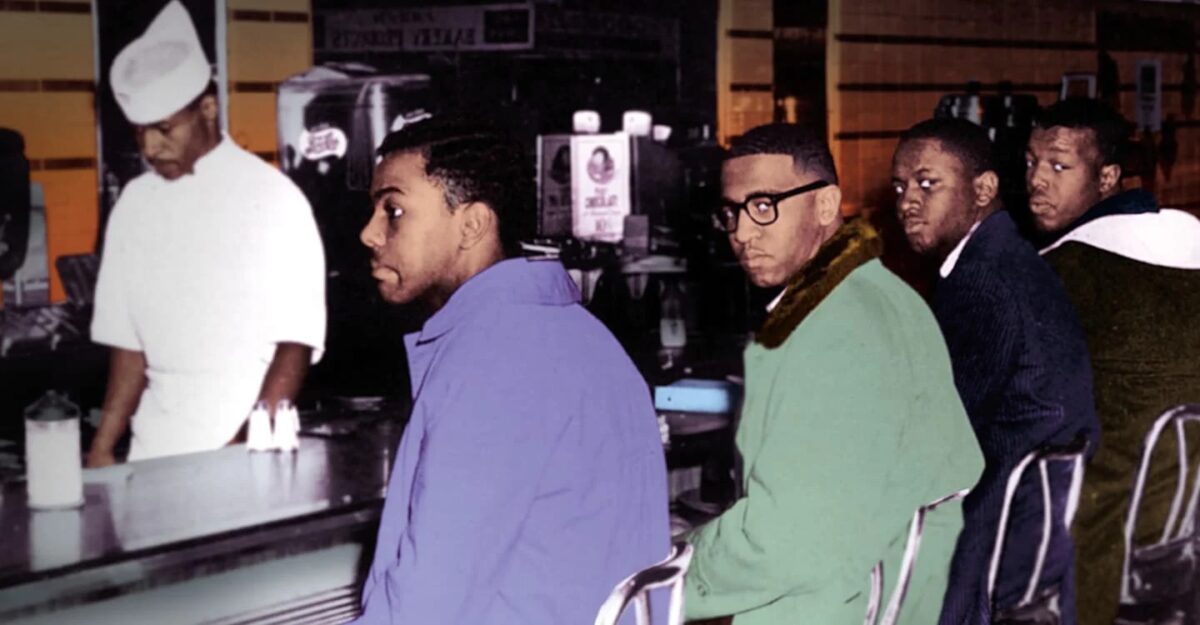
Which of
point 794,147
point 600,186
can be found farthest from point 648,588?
point 600,186

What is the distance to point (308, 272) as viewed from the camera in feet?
13.9

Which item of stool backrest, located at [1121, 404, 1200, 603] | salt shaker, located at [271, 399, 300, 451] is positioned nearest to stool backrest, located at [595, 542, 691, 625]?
stool backrest, located at [1121, 404, 1200, 603]

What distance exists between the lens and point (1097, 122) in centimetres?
395

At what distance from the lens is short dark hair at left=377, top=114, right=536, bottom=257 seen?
218 cm

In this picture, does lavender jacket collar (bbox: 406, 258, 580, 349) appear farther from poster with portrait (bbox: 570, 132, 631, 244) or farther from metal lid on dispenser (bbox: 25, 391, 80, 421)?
poster with portrait (bbox: 570, 132, 631, 244)

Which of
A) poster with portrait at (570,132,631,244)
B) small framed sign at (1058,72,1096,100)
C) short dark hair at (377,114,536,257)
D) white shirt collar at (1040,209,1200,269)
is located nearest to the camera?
short dark hair at (377,114,536,257)

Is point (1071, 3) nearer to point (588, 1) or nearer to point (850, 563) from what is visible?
point (588, 1)

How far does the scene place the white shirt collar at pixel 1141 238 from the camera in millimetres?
3742

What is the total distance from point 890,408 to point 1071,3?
17.4 feet

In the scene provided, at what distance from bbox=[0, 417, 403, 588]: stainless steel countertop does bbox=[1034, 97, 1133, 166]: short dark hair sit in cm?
202

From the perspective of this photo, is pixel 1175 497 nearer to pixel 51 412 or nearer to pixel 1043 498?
pixel 1043 498

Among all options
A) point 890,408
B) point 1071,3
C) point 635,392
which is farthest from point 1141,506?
point 1071,3

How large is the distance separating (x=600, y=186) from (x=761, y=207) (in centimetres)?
264

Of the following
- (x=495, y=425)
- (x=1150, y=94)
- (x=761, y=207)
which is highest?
(x=1150, y=94)
